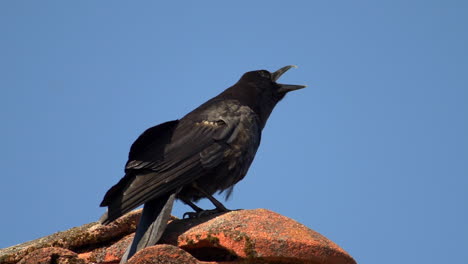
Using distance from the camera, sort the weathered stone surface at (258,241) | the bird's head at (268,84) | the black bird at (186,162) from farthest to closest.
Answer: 1. the bird's head at (268,84)
2. the black bird at (186,162)
3. the weathered stone surface at (258,241)

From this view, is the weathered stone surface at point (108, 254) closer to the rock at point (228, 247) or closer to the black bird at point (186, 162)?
the rock at point (228, 247)

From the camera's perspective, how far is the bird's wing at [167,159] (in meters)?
4.77

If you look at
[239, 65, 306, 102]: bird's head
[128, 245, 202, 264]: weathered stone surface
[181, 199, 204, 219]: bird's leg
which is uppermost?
[239, 65, 306, 102]: bird's head

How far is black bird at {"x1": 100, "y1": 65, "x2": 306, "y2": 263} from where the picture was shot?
15.4 ft

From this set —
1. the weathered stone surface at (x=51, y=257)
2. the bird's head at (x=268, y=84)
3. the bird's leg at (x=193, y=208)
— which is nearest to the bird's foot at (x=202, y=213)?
the bird's leg at (x=193, y=208)

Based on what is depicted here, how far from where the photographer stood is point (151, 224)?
449 cm

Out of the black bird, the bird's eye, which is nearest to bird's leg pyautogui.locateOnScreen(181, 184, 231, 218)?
the black bird

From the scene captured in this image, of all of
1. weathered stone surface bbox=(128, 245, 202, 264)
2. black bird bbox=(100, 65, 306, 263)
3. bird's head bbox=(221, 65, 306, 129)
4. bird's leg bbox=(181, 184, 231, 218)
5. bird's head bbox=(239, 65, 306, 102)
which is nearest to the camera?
weathered stone surface bbox=(128, 245, 202, 264)

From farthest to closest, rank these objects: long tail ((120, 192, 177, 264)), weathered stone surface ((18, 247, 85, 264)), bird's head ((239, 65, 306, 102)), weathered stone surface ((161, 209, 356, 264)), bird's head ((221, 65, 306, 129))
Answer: bird's head ((239, 65, 306, 102))
bird's head ((221, 65, 306, 129))
long tail ((120, 192, 177, 264))
weathered stone surface ((161, 209, 356, 264))
weathered stone surface ((18, 247, 85, 264))

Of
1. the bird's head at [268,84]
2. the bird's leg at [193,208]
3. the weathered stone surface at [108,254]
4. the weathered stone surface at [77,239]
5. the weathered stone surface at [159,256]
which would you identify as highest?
the bird's head at [268,84]

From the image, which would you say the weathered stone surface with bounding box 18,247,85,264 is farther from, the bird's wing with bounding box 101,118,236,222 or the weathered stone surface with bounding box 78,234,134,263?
the bird's wing with bounding box 101,118,236,222

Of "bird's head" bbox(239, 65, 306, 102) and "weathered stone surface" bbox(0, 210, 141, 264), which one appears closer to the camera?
"weathered stone surface" bbox(0, 210, 141, 264)

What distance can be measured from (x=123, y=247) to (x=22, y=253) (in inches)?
27.6

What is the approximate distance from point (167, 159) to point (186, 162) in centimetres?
16
